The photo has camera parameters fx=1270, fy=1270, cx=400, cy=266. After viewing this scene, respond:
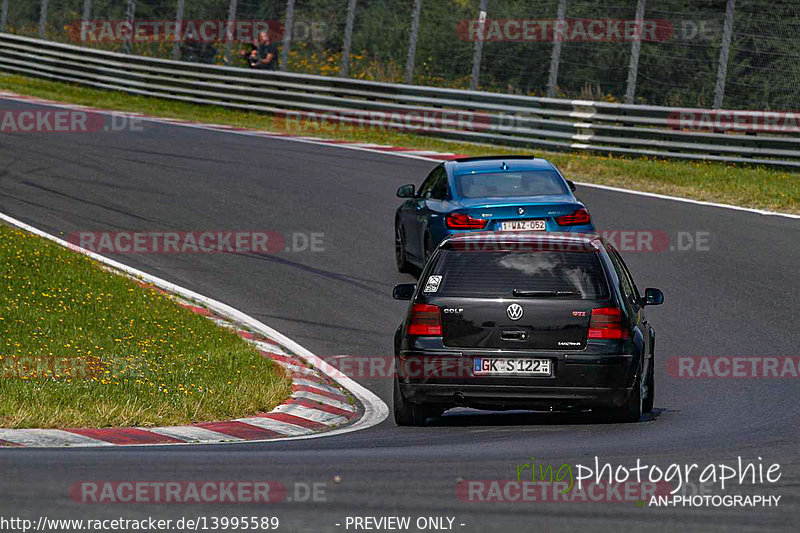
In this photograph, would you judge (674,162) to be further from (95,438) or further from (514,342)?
(95,438)

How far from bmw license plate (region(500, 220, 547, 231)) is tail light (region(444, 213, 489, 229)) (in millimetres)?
226

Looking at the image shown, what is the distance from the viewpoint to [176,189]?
21281mm

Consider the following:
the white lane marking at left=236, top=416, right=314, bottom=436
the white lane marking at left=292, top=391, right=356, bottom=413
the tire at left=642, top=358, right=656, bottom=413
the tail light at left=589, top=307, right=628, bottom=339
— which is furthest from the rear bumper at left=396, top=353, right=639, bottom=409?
the white lane marking at left=292, top=391, right=356, bottom=413

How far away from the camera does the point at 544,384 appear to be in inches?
364

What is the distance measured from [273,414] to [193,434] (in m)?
1.17

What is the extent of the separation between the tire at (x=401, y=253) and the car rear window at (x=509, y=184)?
1.50m

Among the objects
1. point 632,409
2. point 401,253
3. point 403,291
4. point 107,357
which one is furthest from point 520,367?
point 401,253

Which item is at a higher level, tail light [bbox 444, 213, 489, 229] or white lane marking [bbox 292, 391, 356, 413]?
tail light [bbox 444, 213, 489, 229]

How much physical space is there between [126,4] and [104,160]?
12807 millimetres

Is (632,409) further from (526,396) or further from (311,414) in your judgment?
(311,414)

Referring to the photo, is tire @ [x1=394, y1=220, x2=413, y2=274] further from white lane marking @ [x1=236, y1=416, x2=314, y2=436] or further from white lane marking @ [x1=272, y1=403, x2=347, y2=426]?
white lane marking @ [x1=236, y1=416, x2=314, y2=436]

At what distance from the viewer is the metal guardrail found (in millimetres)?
24703

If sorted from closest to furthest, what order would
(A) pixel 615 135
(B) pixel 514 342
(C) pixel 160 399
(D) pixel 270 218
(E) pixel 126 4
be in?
(B) pixel 514 342 → (C) pixel 160 399 → (D) pixel 270 218 → (A) pixel 615 135 → (E) pixel 126 4

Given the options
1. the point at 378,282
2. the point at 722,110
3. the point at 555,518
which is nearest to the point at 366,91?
the point at 722,110
